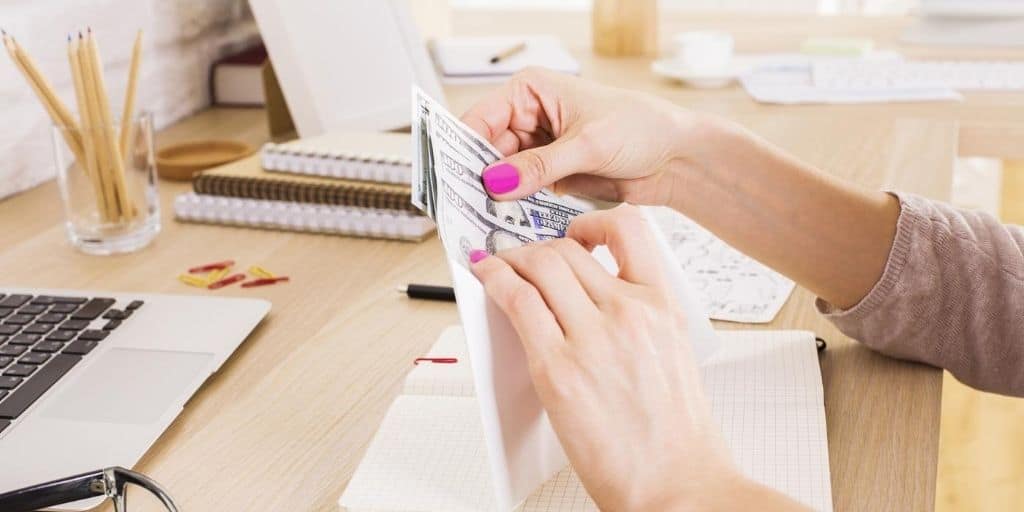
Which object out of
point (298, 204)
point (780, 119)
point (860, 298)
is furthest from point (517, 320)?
point (780, 119)

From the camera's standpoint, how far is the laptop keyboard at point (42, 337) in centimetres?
82

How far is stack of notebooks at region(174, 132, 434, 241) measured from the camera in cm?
119

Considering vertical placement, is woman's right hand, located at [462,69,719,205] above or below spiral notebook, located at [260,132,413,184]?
above

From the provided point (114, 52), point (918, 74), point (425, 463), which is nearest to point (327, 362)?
point (425, 463)

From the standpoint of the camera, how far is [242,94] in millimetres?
1773

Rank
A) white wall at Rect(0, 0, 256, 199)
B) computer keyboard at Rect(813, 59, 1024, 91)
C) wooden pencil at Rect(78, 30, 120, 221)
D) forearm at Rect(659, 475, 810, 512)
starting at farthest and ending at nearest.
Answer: computer keyboard at Rect(813, 59, 1024, 91) → white wall at Rect(0, 0, 256, 199) → wooden pencil at Rect(78, 30, 120, 221) → forearm at Rect(659, 475, 810, 512)

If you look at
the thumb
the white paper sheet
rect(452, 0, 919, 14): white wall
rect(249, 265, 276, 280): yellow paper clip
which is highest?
the thumb

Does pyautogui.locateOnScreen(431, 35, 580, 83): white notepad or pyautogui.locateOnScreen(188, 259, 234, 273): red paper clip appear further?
pyautogui.locateOnScreen(431, 35, 580, 83): white notepad

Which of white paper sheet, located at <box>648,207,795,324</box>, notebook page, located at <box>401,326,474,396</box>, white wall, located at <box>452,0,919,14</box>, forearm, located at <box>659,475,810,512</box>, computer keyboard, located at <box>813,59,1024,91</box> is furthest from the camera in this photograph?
white wall, located at <box>452,0,919,14</box>

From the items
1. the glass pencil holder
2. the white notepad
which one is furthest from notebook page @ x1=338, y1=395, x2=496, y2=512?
the white notepad

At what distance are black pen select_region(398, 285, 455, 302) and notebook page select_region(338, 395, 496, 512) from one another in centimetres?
21

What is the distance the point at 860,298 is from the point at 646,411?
→ 34cm

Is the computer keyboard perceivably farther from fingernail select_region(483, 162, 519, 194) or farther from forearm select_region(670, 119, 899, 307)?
fingernail select_region(483, 162, 519, 194)

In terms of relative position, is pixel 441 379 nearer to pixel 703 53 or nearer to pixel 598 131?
pixel 598 131
